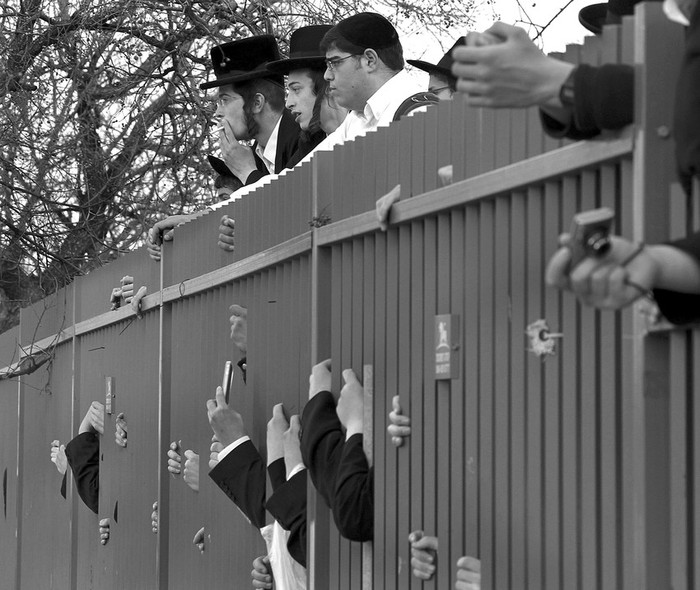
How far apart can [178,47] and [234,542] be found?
7.69m

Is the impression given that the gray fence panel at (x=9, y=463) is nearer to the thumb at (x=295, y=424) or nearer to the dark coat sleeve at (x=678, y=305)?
the thumb at (x=295, y=424)

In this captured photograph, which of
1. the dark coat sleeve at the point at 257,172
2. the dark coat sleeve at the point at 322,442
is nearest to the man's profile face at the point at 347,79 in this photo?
the dark coat sleeve at the point at 257,172

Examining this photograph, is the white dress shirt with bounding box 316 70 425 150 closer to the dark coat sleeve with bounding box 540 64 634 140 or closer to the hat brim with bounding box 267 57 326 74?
the hat brim with bounding box 267 57 326 74

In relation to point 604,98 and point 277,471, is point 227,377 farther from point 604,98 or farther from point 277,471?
point 604,98

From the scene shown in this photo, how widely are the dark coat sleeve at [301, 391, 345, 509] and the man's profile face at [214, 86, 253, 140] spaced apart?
9.70ft

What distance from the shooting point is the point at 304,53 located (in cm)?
733

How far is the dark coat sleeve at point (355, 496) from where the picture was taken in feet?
15.7

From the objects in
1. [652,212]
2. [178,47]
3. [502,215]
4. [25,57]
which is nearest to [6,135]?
[25,57]

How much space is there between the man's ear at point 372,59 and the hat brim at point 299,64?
71 cm

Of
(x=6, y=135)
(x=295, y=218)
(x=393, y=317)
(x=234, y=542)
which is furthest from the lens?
(x=6, y=135)

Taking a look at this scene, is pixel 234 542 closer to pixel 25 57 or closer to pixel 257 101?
pixel 257 101

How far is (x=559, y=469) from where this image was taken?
3.52 meters

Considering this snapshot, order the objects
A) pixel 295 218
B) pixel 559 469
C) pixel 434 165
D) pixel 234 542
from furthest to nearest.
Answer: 1. pixel 234 542
2. pixel 295 218
3. pixel 434 165
4. pixel 559 469

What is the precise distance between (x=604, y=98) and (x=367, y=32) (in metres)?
3.27
